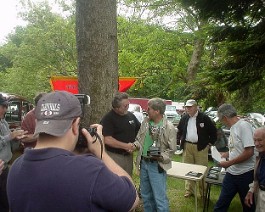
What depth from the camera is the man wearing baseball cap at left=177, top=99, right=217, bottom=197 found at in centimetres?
596

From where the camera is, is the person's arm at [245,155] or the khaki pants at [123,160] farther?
the khaki pants at [123,160]

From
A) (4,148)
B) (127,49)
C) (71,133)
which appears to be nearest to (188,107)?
(4,148)

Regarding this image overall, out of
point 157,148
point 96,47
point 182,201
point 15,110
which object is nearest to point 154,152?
point 157,148

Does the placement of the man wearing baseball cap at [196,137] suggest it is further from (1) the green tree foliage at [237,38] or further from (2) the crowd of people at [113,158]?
(1) the green tree foliage at [237,38]

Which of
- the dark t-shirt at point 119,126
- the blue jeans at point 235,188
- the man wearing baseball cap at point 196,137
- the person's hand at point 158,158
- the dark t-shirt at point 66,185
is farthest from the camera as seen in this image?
the man wearing baseball cap at point 196,137

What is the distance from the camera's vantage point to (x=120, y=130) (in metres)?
4.44

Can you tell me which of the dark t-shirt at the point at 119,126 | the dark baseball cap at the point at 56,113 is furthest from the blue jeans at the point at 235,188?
the dark baseball cap at the point at 56,113

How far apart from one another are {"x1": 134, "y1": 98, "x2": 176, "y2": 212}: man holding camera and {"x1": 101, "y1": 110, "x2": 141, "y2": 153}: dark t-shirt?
25cm

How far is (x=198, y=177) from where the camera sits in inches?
173

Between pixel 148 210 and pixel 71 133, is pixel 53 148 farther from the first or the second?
pixel 148 210

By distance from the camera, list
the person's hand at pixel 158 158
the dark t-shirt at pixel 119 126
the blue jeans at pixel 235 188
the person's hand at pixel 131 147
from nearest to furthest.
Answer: the blue jeans at pixel 235 188
the person's hand at pixel 158 158
the dark t-shirt at pixel 119 126
the person's hand at pixel 131 147

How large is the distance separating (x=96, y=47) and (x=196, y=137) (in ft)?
10.3

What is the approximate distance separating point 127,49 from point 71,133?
14.9 metres

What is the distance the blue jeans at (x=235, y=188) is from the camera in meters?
3.88
